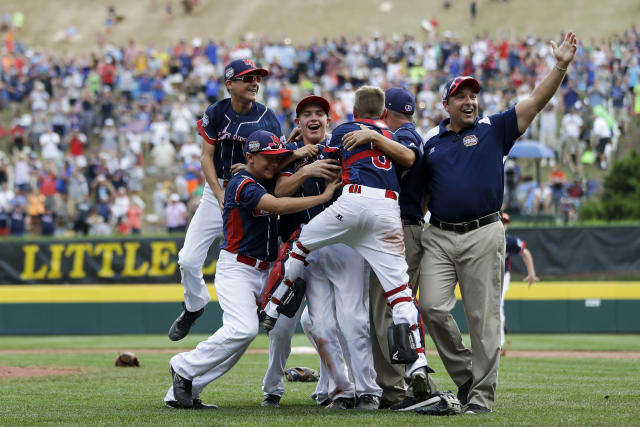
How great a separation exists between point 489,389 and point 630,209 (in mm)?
15138

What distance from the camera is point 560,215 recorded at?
2120 centimetres

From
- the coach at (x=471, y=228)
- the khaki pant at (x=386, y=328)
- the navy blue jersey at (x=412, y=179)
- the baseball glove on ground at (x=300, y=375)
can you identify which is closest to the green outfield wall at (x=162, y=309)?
the baseball glove on ground at (x=300, y=375)

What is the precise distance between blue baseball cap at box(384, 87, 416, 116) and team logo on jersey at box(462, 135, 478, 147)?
2.22 feet

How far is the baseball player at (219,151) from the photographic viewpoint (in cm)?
877

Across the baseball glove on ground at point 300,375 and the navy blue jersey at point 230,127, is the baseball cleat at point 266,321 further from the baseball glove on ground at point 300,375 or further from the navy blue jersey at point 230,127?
the baseball glove on ground at point 300,375

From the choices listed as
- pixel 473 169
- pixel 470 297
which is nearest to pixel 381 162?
pixel 473 169

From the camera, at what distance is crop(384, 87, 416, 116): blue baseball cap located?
26.2ft

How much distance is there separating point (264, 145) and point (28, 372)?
5.75 meters

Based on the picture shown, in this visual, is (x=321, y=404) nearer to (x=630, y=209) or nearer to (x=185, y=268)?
(x=185, y=268)

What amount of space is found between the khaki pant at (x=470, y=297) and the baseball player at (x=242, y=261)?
1038mm

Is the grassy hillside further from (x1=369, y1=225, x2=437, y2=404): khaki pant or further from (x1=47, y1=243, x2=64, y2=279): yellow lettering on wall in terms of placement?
(x1=369, y1=225, x2=437, y2=404): khaki pant

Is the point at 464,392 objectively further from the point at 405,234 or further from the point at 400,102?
the point at 400,102

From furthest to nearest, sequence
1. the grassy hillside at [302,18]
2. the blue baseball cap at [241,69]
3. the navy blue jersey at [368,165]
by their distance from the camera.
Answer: the grassy hillside at [302,18] → the blue baseball cap at [241,69] → the navy blue jersey at [368,165]

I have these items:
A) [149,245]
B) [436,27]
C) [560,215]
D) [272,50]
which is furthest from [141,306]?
[436,27]
